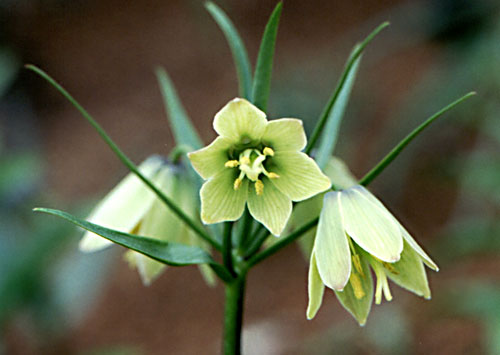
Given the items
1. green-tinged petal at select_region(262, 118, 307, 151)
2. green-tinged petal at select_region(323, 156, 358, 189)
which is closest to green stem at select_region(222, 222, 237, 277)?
green-tinged petal at select_region(262, 118, 307, 151)

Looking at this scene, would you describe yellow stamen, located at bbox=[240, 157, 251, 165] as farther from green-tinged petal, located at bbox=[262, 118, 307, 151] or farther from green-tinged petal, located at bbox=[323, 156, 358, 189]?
green-tinged petal, located at bbox=[323, 156, 358, 189]

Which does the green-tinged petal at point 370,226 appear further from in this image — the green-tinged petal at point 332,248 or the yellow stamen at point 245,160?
the yellow stamen at point 245,160

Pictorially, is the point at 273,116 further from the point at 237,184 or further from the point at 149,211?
the point at 237,184

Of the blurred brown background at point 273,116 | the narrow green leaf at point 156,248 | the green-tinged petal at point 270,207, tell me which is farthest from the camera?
the blurred brown background at point 273,116

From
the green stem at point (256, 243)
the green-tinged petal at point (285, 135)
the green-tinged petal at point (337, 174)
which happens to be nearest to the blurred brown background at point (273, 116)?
the green-tinged petal at point (337, 174)

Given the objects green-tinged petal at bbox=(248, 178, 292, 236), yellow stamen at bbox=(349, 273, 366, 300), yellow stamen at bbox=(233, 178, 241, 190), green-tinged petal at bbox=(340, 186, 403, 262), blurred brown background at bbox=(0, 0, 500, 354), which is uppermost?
yellow stamen at bbox=(233, 178, 241, 190)

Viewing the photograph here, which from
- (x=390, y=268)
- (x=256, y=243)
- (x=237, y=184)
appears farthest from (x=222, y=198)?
(x=390, y=268)

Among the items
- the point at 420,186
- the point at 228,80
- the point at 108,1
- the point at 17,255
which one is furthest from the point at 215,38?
the point at 17,255
